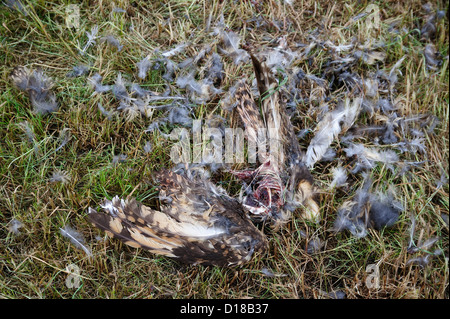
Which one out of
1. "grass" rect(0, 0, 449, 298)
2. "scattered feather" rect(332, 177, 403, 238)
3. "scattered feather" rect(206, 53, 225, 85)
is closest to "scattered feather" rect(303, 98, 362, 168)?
"grass" rect(0, 0, 449, 298)

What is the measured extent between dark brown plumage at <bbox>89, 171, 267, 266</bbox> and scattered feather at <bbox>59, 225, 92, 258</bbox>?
8.6 inches

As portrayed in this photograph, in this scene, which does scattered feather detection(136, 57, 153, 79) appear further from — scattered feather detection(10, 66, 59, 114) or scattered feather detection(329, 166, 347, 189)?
scattered feather detection(329, 166, 347, 189)

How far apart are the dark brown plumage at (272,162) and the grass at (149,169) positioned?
111mm

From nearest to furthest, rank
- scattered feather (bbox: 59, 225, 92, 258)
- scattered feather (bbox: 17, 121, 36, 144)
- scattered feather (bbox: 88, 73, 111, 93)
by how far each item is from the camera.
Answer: scattered feather (bbox: 59, 225, 92, 258)
scattered feather (bbox: 17, 121, 36, 144)
scattered feather (bbox: 88, 73, 111, 93)

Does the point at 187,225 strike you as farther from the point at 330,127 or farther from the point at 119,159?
the point at 330,127

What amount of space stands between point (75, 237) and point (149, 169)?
528 millimetres

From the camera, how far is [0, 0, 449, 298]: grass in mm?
2027

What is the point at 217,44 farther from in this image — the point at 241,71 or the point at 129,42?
the point at 129,42

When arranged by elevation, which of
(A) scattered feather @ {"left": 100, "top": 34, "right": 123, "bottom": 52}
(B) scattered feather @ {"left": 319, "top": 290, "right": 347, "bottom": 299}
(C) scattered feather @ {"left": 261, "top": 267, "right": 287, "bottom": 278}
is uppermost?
(A) scattered feather @ {"left": 100, "top": 34, "right": 123, "bottom": 52}

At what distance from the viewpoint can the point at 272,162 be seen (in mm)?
2107

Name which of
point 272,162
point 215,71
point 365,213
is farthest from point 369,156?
point 215,71

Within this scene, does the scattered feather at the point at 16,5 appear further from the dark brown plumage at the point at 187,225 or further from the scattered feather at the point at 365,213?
the scattered feather at the point at 365,213

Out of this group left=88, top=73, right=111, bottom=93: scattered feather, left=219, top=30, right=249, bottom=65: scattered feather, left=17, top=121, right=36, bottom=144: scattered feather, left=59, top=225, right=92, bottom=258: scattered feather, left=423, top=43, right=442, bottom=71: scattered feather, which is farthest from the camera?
left=423, top=43, right=442, bottom=71: scattered feather
